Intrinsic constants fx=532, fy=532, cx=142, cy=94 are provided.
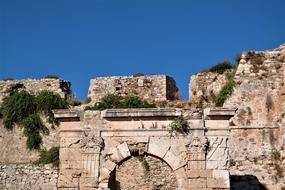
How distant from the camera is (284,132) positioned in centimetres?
1956

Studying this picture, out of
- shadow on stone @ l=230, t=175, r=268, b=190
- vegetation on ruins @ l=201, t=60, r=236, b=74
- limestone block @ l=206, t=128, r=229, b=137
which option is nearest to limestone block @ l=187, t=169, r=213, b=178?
limestone block @ l=206, t=128, r=229, b=137

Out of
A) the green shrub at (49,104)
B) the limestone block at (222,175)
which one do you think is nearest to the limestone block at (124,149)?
the limestone block at (222,175)

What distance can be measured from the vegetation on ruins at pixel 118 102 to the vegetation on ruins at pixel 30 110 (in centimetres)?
199

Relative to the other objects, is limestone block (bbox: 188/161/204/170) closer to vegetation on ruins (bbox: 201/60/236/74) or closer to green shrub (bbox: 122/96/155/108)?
vegetation on ruins (bbox: 201/60/236/74)

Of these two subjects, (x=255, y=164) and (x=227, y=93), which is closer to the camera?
(x=255, y=164)

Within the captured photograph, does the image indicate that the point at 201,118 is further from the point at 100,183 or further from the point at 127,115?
the point at 100,183

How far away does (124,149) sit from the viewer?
1387cm

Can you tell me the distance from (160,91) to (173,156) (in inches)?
498

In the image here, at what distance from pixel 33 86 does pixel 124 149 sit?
1437 cm

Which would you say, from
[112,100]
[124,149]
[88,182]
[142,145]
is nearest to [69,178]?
[88,182]

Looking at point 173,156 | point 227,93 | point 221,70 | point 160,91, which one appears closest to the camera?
point 173,156

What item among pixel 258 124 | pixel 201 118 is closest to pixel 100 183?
pixel 201 118

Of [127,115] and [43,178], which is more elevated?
[127,115]

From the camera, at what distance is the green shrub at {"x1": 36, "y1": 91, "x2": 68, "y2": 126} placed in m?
26.1
